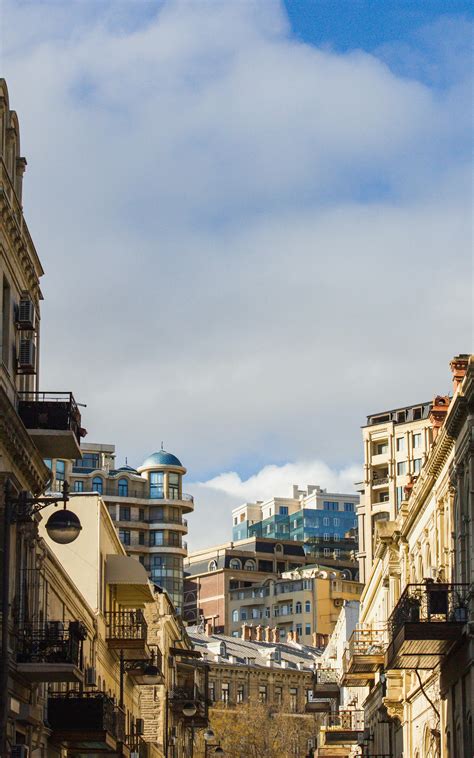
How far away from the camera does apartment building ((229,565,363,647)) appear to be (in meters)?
180

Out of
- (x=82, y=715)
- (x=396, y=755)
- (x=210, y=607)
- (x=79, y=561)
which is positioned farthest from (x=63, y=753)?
(x=210, y=607)

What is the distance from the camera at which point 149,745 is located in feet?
233

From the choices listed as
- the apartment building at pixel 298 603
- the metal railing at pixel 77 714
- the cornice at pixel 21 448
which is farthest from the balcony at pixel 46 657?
the apartment building at pixel 298 603

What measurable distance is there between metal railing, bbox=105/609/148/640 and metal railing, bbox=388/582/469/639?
1944 cm

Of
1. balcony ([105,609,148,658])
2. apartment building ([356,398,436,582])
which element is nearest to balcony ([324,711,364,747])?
balcony ([105,609,148,658])

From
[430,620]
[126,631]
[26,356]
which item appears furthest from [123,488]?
[26,356]

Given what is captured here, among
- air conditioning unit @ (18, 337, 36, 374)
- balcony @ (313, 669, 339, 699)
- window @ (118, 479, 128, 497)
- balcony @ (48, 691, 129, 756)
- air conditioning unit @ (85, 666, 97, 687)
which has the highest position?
window @ (118, 479, 128, 497)

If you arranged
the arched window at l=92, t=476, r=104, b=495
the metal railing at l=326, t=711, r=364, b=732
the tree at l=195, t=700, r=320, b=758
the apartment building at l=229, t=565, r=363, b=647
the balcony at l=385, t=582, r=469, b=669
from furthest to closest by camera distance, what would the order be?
the apartment building at l=229, t=565, r=363, b=647 < the arched window at l=92, t=476, r=104, b=495 < the tree at l=195, t=700, r=320, b=758 < the metal railing at l=326, t=711, r=364, b=732 < the balcony at l=385, t=582, r=469, b=669

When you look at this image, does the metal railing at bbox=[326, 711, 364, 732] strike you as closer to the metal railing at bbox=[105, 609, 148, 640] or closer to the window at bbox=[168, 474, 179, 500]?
the metal railing at bbox=[105, 609, 148, 640]

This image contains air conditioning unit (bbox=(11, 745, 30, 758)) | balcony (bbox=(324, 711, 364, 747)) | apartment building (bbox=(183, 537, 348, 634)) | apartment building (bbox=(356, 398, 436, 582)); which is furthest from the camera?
apartment building (bbox=(183, 537, 348, 634))

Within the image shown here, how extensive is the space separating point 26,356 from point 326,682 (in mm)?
64458

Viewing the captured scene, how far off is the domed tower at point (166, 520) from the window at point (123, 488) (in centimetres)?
255

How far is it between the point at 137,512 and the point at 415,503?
11925cm

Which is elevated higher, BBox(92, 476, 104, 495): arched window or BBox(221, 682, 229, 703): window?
BBox(92, 476, 104, 495): arched window
